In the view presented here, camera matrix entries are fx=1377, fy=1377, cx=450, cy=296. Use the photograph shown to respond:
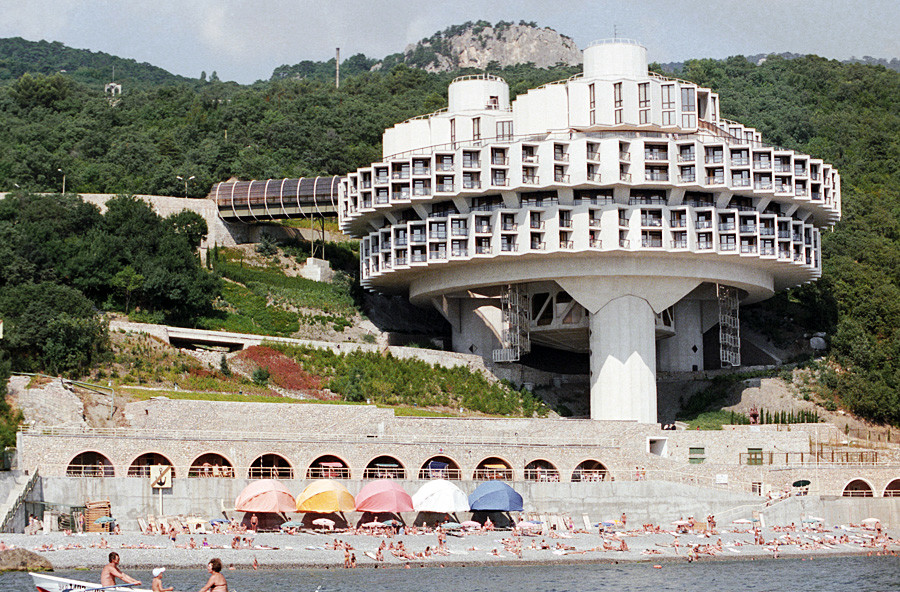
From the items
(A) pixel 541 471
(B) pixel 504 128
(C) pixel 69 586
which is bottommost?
(C) pixel 69 586

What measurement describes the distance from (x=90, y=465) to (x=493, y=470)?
65.0 ft

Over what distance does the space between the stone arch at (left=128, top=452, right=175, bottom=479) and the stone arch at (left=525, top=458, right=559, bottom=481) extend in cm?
1803

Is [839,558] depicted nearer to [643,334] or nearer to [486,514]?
[486,514]

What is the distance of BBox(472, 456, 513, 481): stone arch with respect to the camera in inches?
2717

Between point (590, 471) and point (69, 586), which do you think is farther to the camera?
point (590, 471)

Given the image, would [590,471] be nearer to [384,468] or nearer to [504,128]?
[384,468]

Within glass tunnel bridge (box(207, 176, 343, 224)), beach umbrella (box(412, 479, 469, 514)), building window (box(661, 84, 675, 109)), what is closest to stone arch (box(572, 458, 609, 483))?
beach umbrella (box(412, 479, 469, 514))

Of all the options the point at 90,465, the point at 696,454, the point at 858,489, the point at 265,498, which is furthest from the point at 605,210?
the point at 90,465

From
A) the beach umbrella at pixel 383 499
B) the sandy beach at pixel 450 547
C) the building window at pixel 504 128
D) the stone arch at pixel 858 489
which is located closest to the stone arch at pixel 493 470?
the sandy beach at pixel 450 547

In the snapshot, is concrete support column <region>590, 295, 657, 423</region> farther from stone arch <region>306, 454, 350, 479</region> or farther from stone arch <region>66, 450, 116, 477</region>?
stone arch <region>66, 450, 116, 477</region>

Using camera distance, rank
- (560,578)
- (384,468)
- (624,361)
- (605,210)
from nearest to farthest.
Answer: (560,578) < (384,468) < (605,210) < (624,361)

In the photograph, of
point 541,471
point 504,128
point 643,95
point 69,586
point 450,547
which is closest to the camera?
point 69,586

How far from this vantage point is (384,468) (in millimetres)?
67938

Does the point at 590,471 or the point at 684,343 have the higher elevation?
the point at 684,343
